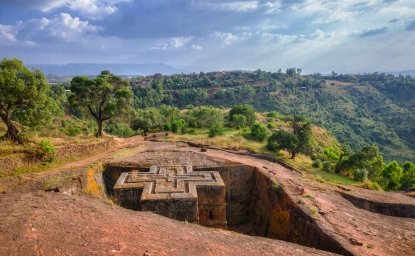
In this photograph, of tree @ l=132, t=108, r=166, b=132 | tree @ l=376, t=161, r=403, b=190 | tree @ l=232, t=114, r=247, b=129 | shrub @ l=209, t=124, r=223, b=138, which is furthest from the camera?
tree @ l=232, t=114, r=247, b=129

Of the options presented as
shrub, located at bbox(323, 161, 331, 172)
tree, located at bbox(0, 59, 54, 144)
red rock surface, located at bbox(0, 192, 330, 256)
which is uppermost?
tree, located at bbox(0, 59, 54, 144)

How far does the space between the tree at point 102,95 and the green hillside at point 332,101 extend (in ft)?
138

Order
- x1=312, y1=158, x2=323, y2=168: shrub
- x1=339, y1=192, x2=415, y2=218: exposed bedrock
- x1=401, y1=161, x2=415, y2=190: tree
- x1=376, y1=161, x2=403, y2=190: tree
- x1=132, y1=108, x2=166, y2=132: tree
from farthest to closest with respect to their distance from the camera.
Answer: x1=132, y1=108, x2=166, y2=132: tree
x1=401, y1=161, x2=415, y2=190: tree
x1=376, y1=161, x2=403, y2=190: tree
x1=312, y1=158, x2=323, y2=168: shrub
x1=339, y1=192, x2=415, y2=218: exposed bedrock

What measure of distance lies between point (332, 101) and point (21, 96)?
8656 centimetres

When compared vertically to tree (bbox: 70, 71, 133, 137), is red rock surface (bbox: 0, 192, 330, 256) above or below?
below

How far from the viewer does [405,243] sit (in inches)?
425

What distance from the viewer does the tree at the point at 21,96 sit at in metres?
18.6

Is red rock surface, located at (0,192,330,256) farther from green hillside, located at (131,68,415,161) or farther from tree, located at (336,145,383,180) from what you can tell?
green hillside, located at (131,68,415,161)

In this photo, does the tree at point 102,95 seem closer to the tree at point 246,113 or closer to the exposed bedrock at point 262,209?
the exposed bedrock at point 262,209

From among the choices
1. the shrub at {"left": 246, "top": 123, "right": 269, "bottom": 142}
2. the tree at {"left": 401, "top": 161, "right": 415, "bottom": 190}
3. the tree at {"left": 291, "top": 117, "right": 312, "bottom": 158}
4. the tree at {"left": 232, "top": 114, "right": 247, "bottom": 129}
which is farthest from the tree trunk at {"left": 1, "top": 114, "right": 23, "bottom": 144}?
the tree at {"left": 401, "top": 161, "right": 415, "bottom": 190}

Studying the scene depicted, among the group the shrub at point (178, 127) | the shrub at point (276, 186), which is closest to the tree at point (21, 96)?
the shrub at point (178, 127)

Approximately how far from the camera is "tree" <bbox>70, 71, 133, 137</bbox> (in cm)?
2715

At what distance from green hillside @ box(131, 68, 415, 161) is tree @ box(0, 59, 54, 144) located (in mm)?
50883

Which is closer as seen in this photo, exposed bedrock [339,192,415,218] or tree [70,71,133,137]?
exposed bedrock [339,192,415,218]
